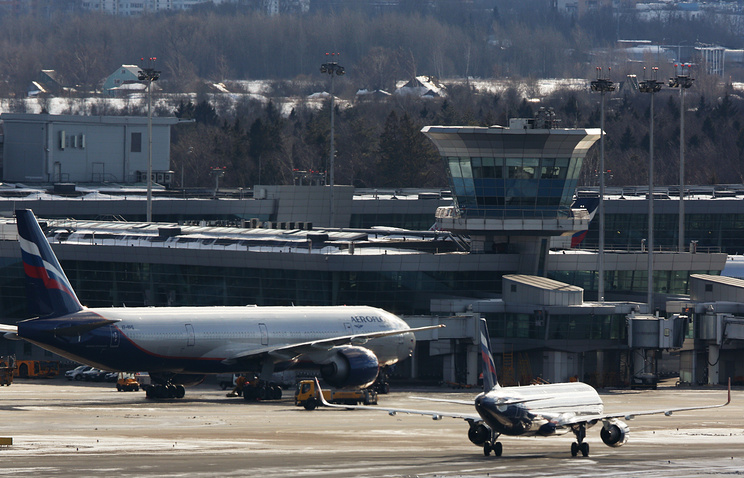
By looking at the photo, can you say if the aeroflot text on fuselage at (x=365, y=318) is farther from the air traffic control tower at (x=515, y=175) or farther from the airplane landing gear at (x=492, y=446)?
the airplane landing gear at (x=492, y=446)

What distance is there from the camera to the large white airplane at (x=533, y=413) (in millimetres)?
53438

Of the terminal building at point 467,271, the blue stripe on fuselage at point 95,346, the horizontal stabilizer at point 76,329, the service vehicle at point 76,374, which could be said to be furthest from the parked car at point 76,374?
the horizontal stabilizer at point 76,329

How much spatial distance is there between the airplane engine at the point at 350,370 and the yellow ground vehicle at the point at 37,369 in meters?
30.7

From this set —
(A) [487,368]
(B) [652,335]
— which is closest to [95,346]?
(A) [487,368]

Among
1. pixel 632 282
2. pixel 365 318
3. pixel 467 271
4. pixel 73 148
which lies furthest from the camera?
pixel 73 148

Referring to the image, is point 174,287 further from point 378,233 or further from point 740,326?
point 740,326

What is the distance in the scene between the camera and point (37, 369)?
10025cm

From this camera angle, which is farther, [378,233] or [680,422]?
[378,233]

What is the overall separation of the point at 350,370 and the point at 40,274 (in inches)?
679

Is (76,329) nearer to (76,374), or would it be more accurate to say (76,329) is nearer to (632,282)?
(76,374)

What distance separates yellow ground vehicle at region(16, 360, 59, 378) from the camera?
99438 millimetres

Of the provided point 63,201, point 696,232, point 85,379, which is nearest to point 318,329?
point 85,379

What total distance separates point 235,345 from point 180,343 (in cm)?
341

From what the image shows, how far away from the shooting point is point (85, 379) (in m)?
97.6
